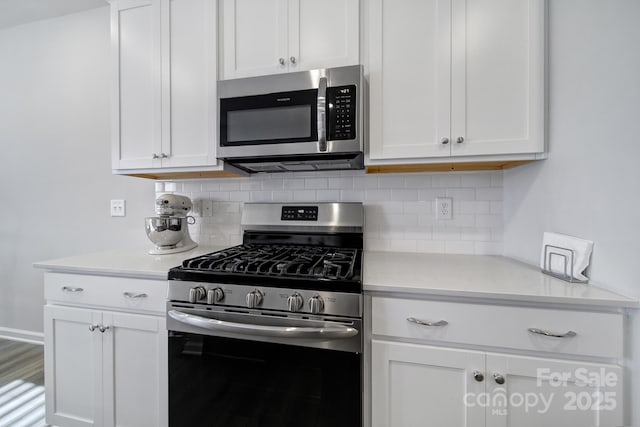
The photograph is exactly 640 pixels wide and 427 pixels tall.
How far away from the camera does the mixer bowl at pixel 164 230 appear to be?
1.61m

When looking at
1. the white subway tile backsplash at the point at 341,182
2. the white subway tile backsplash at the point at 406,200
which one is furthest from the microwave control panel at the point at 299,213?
the white subway tile backsplash at the point at 341,182

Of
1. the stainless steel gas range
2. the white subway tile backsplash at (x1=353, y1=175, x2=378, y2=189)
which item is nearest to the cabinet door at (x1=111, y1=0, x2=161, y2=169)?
the stainless steel gas range

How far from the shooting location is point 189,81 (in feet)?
5.10

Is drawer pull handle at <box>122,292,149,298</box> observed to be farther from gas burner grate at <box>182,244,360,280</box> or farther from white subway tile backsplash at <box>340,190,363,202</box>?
white subway tile backsplash at <box>340,190,363,202</box>

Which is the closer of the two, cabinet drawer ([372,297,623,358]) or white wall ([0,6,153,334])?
cabinet drawer ([372,297,623,358])

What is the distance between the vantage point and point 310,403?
1.04 metres

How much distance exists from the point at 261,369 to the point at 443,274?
839 millimetres

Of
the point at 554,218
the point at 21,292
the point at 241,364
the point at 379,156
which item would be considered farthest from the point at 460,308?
the point at 21,292

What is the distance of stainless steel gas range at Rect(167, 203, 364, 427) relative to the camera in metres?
1.01

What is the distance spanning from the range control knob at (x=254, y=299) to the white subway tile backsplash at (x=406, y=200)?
81 centimetres

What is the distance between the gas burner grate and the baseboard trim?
2.21m

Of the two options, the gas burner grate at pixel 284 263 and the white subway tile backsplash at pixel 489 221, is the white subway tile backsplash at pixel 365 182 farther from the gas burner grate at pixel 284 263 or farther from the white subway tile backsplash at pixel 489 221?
the white subway tile backsplash at pixel 489 221

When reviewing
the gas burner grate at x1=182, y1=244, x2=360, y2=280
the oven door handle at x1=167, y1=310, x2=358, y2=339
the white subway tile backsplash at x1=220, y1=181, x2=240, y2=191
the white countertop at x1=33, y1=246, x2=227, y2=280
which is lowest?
the oven door handle at x1=167, y1=310, x2=358, y2=339

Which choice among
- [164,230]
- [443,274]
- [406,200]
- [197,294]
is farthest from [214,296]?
[406,200]
